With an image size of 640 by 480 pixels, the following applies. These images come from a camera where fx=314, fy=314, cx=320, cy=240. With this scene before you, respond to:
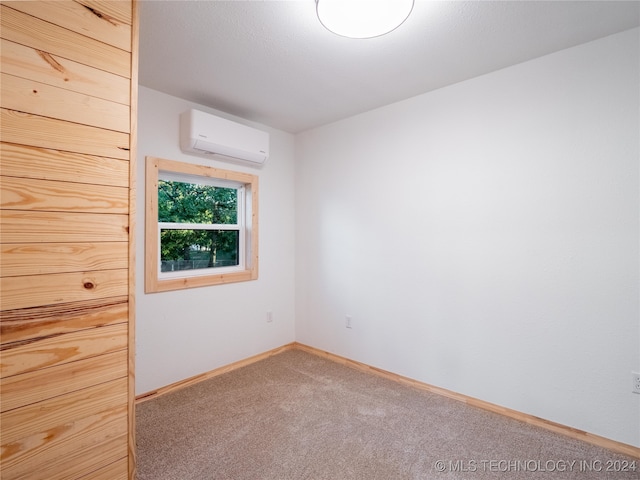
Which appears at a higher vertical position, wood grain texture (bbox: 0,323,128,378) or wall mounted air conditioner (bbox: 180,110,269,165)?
wall mounted air conditioner (bbox: 180,110,269,165)

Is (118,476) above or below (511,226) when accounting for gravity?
below

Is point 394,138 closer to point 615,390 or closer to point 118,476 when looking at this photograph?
point 615,390

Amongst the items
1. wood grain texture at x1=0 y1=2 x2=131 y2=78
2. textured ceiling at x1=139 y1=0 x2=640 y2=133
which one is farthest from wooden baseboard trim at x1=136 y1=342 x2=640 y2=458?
A: textured ceiling at x1=139 y1=0 x2=640 y2=133

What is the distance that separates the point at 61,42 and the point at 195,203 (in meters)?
1.77

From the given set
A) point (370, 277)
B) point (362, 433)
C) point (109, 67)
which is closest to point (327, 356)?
point (370, 277)

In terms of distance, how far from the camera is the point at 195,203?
2961 millimetres

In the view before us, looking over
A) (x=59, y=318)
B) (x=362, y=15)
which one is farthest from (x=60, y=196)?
(x=362, y=15)

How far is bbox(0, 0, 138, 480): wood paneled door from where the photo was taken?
1.15 meters

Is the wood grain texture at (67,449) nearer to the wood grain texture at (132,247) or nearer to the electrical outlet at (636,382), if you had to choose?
the wood grain texture at (132,247)

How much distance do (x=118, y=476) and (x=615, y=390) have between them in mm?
2713

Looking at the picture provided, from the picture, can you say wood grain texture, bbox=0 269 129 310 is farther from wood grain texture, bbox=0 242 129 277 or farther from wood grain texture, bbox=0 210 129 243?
wood grain texture, bbox=0 210 129 243

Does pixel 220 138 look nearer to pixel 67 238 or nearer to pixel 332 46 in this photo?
pixel 332 46

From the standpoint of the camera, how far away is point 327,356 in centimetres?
333

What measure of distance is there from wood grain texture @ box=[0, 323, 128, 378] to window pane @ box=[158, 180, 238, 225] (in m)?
1.53
